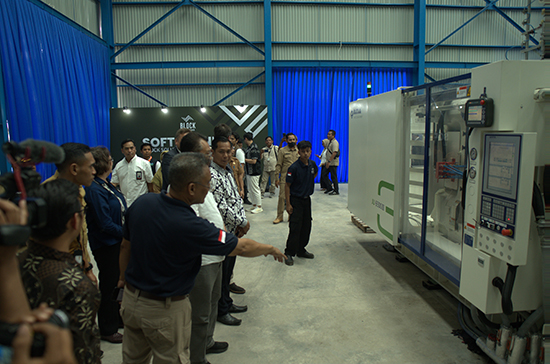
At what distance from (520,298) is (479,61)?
10.7 metres

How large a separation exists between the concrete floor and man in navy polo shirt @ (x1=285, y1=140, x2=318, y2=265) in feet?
1.03

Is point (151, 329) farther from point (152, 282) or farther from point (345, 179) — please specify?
point (345, 179)

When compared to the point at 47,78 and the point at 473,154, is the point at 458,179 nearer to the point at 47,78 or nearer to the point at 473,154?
the point at 473,154

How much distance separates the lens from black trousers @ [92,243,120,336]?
2.86 metres

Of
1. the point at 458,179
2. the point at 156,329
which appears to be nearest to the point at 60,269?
the point at 156,329

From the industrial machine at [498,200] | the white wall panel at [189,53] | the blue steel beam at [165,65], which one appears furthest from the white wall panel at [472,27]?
the industrial machine at [498,200]

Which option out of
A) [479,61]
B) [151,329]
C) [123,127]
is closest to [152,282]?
[151,329]

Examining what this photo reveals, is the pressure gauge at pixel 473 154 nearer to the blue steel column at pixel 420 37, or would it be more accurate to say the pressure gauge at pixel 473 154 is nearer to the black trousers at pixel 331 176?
the black trousers at pixel 331 176

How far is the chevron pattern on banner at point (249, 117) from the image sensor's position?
32.0ft

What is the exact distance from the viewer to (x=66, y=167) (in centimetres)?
219

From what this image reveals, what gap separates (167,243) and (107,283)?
1549 millimetres

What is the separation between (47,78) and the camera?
21.5 ft

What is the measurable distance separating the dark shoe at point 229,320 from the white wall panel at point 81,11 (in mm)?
6986

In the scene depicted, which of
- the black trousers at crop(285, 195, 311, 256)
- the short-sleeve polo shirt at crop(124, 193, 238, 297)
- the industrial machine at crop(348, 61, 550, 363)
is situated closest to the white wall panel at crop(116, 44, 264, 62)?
the black trousers at crop(285, 195, 311, 256)
